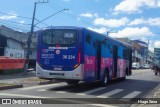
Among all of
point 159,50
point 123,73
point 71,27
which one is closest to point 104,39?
point 71,27

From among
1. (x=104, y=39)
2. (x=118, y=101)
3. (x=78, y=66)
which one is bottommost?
(x=118, y=101)

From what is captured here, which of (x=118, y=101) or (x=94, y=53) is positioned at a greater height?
(x=94, y=53)

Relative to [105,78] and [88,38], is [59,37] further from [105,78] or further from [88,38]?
[105,78]

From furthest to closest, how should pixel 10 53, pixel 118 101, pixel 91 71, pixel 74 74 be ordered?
1. pixel 10 53
2. pixel 91 71
3. pixel 74 74
4. pixel 118 101

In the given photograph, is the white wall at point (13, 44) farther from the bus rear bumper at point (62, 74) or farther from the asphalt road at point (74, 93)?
the bus rear bumper at point (62, 74)

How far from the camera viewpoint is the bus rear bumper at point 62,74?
1855 cm

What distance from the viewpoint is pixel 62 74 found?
740 inches

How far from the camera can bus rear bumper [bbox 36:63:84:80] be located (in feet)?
60.8

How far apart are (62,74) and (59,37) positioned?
1926mm

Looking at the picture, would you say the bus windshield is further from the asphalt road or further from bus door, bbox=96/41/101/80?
bus door, bbox=96/41/101/80

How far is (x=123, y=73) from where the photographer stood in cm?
3020

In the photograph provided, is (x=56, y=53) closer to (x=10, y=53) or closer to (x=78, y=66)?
(x=78, y=66)

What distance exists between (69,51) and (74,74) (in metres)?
1.21

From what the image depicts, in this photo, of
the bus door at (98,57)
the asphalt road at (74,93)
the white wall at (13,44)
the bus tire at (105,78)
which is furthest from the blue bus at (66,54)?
the white wall at (13,44)
